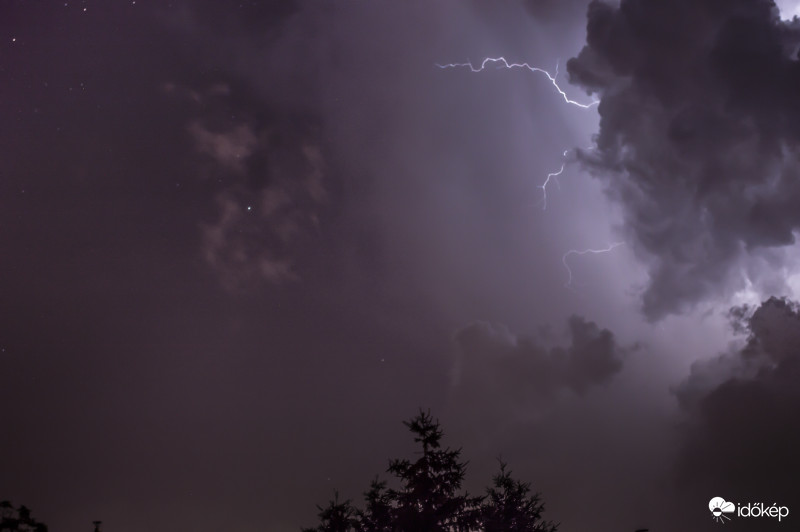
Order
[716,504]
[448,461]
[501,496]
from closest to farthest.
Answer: [448,461]
[501,496]
[716,504]

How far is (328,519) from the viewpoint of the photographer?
18938mm

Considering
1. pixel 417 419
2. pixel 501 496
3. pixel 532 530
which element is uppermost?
pixel 417 419

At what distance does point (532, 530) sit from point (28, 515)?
1483 centimetres

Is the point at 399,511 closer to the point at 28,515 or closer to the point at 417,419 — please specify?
the point at 417,419

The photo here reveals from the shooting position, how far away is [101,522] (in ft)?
71.7

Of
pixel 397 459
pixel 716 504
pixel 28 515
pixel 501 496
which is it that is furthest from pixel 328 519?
pixel 716 504

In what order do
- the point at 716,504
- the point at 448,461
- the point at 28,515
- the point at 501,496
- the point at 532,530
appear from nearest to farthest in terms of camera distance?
the point at 28,515, the point at 448,461, the point at 532,530, the point at 501,496, the point at 716,504

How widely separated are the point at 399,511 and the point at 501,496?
6.61m

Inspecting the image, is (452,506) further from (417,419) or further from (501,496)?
(501,496)

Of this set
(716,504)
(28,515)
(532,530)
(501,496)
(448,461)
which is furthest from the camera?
(716,504)

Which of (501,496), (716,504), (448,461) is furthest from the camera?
(716,504)

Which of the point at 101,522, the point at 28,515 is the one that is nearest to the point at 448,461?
the point at 28,515

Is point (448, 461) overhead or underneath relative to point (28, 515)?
overhead

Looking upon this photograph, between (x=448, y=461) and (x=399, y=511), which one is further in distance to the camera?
(x=448, y=461)
